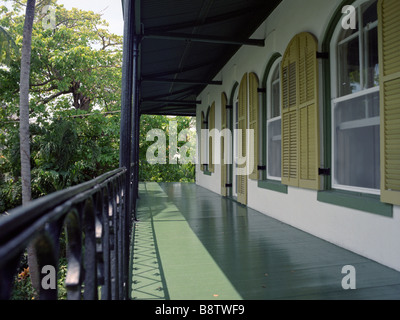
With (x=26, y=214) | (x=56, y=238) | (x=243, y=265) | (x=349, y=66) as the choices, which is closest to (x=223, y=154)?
(x=349, y=66)

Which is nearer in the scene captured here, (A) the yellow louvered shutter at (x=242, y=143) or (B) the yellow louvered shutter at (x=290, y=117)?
(B) the yellow louvered shutter at (x=290, y=117)

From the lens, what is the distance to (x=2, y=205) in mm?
9039

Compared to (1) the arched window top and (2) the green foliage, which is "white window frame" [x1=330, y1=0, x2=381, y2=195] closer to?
(1) the arched window top

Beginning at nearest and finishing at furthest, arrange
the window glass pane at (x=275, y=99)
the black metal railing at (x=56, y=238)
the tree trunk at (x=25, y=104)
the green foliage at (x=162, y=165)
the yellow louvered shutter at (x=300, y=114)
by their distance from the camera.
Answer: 1. the black metal railing at (x=56, y=238)
2. the yellow louvered shutter at (x=300, y=114)
3. the window glass pane at (x=275, y=99)
4. the tree trunk at (x=25, y=104)
5. the green foliage at (x=162, y=165)

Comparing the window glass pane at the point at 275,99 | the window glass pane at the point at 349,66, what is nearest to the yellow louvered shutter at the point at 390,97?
the window glass pane at the point at 349,66

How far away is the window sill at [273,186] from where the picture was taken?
4298mm

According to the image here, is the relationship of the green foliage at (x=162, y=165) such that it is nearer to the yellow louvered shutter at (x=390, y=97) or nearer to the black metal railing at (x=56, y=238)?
the yellow louvered shutter at (x=390, y=97)

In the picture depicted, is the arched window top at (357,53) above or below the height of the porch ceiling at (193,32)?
below

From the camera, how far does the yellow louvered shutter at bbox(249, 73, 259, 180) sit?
17.2 feet

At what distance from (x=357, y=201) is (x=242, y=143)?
10.9 feet

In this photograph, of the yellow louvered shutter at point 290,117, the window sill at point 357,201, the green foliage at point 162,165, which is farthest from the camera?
the green foliage at point 162,165

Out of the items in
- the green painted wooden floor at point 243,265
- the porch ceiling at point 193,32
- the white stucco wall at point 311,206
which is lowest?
the green painted wooden floor at point 243,265

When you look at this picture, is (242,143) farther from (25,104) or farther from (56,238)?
(56,238)

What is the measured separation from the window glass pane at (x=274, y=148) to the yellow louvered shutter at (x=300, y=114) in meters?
0.54
